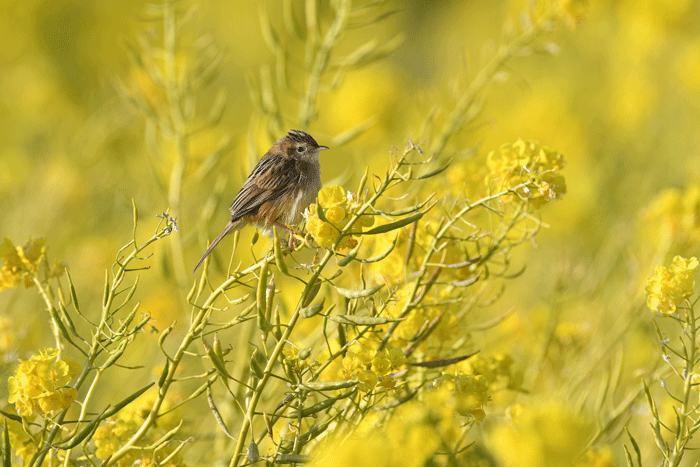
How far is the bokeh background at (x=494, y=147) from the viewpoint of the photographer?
251cm

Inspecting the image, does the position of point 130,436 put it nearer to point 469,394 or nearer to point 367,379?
point 367,379

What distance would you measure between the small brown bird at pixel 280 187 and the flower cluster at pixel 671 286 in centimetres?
124

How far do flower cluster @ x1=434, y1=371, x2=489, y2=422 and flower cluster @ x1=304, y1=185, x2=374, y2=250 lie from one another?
46 cm

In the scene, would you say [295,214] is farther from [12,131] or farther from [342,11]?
[12,131]

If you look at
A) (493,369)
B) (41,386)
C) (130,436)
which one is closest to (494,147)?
(493,369)

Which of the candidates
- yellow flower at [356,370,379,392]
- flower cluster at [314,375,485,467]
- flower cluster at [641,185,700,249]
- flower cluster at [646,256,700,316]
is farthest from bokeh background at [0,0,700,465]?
flower cluster at [646,256,700,316]

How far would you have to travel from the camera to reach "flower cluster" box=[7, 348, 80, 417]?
1.26 meters

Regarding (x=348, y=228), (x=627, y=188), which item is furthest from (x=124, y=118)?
(x=348, y=228)

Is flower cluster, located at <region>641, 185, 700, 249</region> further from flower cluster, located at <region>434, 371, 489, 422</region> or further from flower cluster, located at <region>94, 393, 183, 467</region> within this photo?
flower cluster, located at <region>94, 393, 183, 467</region>

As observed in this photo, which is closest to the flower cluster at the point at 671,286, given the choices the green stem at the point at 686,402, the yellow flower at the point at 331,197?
the green stem at the point at 686,402

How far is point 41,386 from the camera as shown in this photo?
126 centimetres

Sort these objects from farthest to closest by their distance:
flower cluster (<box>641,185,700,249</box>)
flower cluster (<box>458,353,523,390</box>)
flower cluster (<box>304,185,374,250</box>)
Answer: flower cluster (<box>641,185,700,249</box>)
flower cluster (<box>458,353,523,390</box>)
flower cluster (<box>304,185,374,250</box>)

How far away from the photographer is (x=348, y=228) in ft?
4.04

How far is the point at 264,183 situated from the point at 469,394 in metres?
1.21
